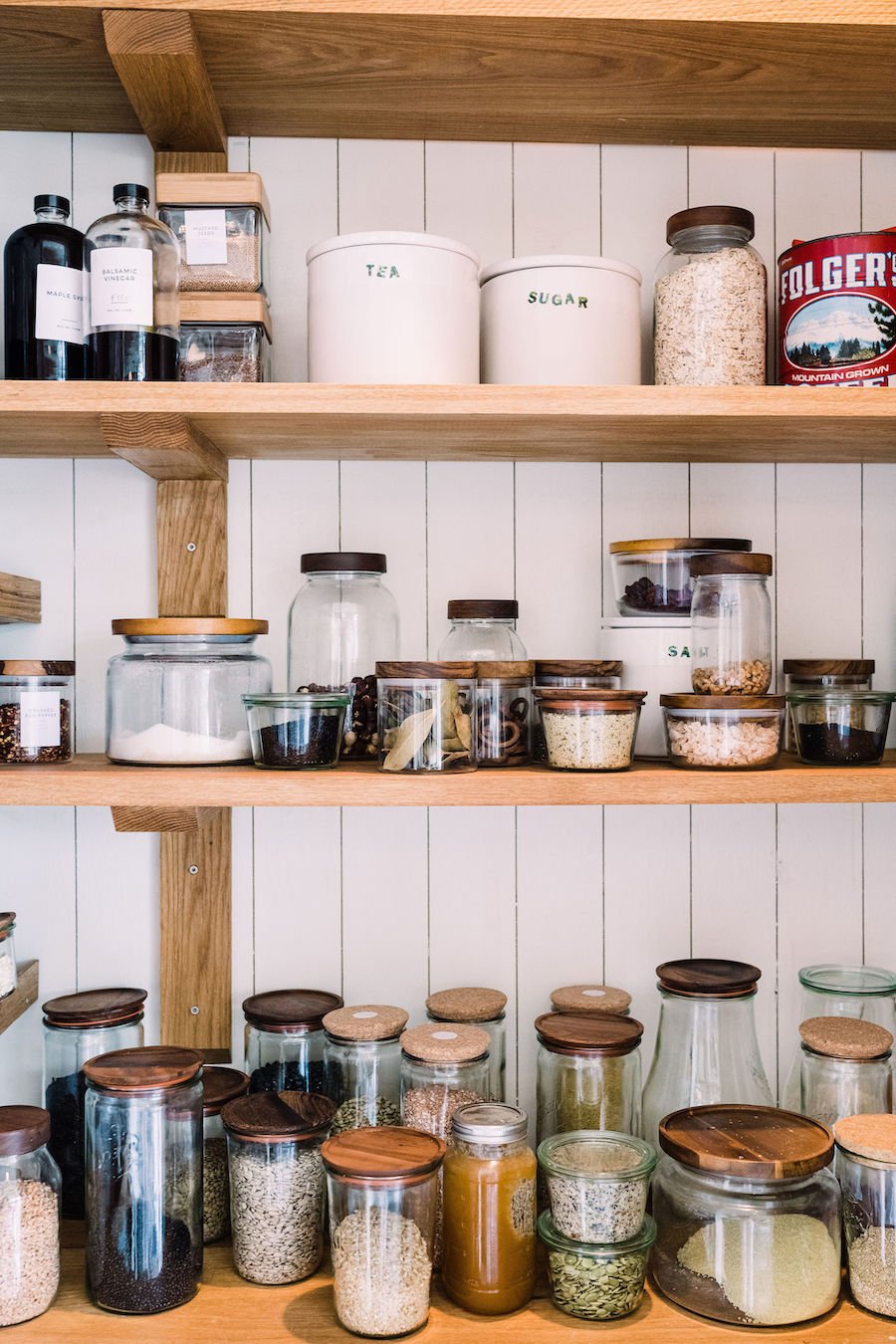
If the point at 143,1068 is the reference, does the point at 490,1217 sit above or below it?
below

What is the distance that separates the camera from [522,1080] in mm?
1414

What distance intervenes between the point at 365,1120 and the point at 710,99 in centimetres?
125

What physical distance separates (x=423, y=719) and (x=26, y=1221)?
24.2 inches

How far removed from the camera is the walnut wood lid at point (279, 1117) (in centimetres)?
112

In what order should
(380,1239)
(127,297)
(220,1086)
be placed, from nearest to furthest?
1. (380,1239)
2. (127,297)
3. (220,1086)

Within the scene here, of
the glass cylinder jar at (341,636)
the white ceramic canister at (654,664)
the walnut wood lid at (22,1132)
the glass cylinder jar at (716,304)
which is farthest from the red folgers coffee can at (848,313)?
the walnut wood lid at (22,1132)

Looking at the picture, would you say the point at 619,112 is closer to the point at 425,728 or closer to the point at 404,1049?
the point at 425,728

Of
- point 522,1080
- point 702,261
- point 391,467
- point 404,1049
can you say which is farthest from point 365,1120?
point 702,261

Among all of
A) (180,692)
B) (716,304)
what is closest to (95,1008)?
(180,692)

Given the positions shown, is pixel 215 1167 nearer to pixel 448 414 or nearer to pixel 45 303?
pixel 448 414

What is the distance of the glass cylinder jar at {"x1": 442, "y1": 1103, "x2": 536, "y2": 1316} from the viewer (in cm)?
109

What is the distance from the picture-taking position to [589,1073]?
1256 mm

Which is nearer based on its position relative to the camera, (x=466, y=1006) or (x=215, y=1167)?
(x=215, y=1167)

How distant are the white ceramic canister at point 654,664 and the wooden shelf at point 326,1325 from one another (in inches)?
22.6
